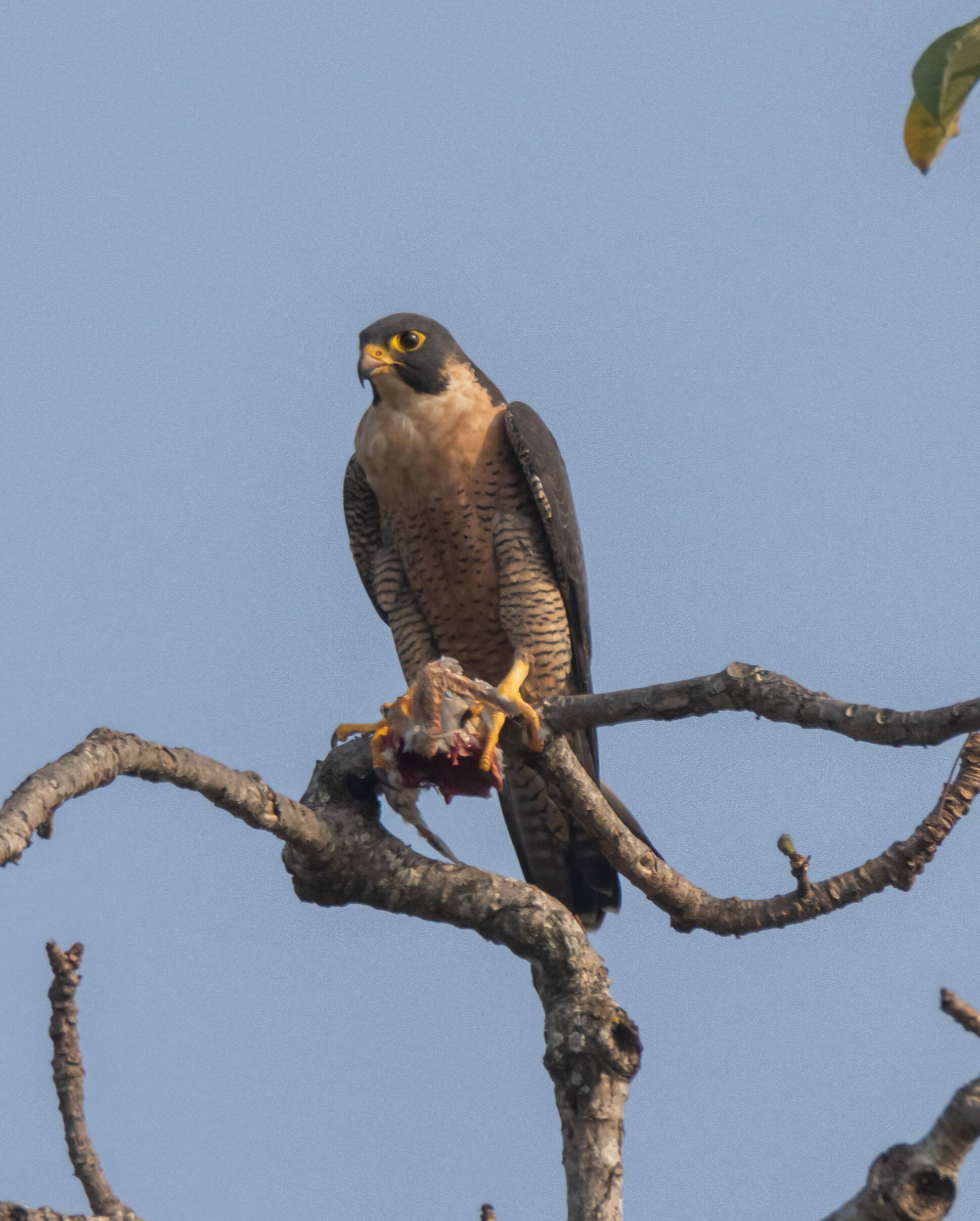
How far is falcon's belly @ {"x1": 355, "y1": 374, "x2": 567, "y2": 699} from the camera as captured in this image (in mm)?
6145

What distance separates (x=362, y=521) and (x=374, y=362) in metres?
0.82

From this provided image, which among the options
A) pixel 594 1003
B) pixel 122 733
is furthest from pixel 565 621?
pixel 122 733

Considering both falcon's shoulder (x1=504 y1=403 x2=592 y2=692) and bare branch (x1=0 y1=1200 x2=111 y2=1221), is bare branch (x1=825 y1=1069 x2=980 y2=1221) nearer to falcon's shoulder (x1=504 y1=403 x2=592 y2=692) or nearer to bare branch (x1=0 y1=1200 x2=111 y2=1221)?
bare branch (x1=0 y1=1200 x2=111 y2=1221)

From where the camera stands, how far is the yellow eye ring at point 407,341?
6.32m

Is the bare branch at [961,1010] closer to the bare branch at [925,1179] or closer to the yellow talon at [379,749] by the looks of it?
the bare branch at [925,1179]

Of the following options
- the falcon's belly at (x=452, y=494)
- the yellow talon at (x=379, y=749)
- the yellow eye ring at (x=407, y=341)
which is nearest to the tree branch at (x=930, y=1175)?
the yellow talon at (x=379, y=749)

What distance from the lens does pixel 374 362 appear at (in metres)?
6.23

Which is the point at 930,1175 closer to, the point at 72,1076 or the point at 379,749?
the point at 72,1076

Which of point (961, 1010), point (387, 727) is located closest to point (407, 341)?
point (387, 727)

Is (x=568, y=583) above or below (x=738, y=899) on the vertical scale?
above

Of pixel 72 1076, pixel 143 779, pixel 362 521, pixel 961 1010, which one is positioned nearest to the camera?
pixel 961 1010

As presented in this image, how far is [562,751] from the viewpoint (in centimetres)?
468

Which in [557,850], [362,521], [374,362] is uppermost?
[374,362]

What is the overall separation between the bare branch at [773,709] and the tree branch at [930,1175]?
1114mm
